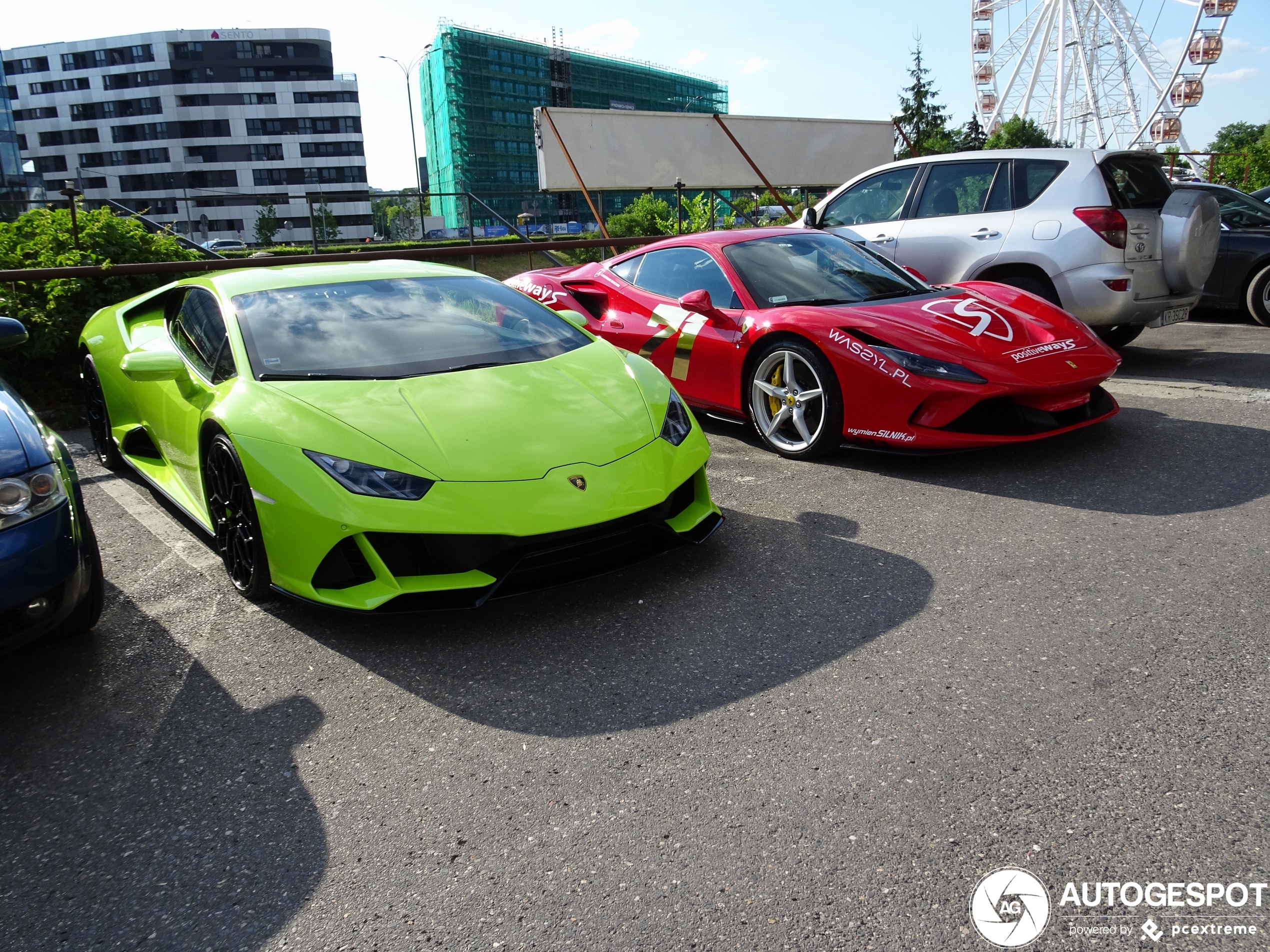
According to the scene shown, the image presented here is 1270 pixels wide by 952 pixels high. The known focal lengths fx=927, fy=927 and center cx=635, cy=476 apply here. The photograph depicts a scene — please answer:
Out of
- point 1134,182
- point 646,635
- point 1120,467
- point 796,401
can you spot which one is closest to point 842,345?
point 796,401

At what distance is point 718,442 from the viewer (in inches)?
219

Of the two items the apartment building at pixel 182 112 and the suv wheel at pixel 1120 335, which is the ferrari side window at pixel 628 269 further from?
the apartment building at pixel 182 112

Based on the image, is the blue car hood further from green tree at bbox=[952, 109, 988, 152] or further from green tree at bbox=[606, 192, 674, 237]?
green tree at bbox=[952, 109, 988, 152]

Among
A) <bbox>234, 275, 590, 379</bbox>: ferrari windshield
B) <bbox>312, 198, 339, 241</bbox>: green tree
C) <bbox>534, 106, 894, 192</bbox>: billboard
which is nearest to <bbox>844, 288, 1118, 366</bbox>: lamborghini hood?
<bbox>234, 275, 590, 379</bbox>: ferrari windshield

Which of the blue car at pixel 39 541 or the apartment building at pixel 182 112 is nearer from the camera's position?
the blue car at pixel 39 541

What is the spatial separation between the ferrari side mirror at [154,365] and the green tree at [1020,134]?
61.2 metres

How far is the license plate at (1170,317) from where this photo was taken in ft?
22.2

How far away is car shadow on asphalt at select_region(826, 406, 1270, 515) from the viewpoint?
408 centimetres

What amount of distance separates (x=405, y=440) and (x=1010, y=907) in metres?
2.23

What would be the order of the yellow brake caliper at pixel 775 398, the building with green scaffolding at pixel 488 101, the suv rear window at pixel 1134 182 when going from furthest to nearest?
the building with green scaffolding at pixel 488 101
the suv rear window at pixel 1134 182
the yellow brake caliper at pixel 775 398

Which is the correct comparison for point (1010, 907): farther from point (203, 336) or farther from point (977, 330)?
point (203, 336)

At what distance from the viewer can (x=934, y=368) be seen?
4473 millimetres

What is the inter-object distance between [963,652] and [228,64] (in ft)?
318

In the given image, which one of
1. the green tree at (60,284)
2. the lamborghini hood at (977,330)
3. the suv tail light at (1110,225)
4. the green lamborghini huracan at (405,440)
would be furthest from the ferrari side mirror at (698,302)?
the green tree at (60,284)
